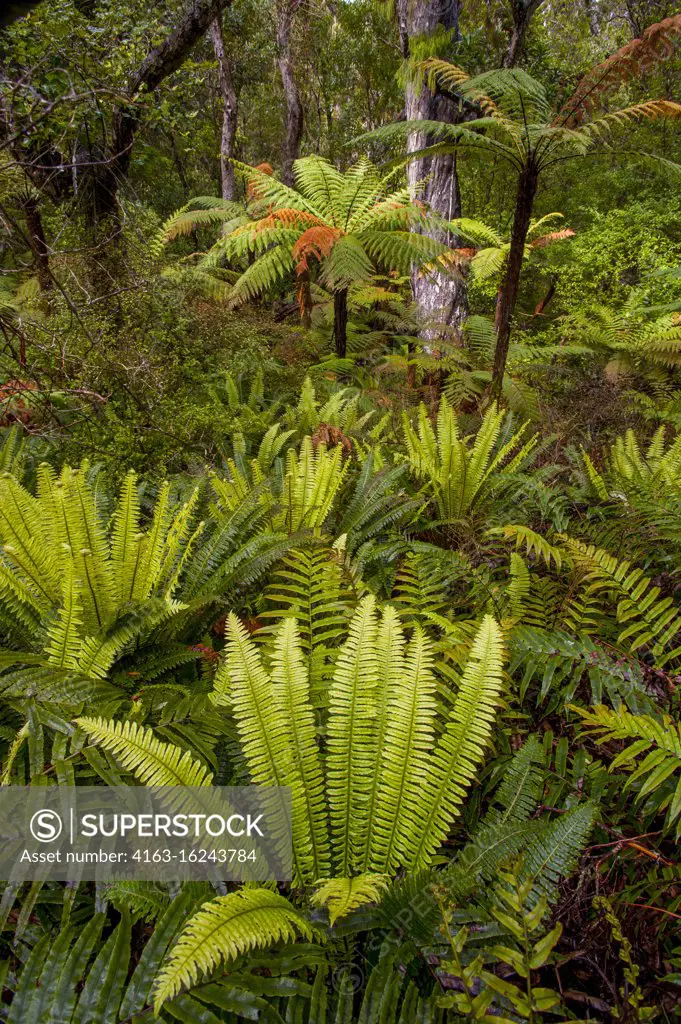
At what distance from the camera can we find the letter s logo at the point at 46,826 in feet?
3.96

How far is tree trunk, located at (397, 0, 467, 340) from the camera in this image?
4458mm

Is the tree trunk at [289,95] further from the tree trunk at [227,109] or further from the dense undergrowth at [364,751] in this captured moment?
the dense undergrowth at [364,751]

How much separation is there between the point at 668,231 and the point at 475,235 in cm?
318

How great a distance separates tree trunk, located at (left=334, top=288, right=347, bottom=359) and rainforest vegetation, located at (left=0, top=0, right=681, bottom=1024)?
1.1 inches

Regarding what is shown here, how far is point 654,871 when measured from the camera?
3.94ft

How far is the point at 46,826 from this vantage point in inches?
48.2

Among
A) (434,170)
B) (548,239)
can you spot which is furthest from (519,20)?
(434,170)

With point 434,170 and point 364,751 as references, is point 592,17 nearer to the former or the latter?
point 434,170

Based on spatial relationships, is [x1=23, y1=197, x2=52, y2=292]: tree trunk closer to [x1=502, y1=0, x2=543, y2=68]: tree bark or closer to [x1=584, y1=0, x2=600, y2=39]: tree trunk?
[x1=502, y1=0, x2=543, y2=68]: tree bark

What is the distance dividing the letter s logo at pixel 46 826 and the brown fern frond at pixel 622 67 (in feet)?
10.6

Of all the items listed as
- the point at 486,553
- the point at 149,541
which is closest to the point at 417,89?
the point at 486,553

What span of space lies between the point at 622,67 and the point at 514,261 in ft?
2.92

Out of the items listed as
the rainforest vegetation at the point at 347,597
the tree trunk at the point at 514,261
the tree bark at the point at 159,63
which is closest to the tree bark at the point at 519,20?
the rainforest vegetation at the point at 347,597

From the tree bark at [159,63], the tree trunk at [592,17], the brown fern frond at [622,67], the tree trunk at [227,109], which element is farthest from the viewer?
the tree trunk at [592,17]
